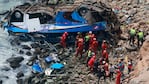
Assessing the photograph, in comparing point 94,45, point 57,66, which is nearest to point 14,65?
point 57,66

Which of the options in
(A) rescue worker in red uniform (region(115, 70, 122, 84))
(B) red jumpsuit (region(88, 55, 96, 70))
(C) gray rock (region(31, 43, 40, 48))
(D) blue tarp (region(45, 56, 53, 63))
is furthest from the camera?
(C) gray rock (region(31, 43, 40, 48))

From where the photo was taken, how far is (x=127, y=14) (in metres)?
25.6

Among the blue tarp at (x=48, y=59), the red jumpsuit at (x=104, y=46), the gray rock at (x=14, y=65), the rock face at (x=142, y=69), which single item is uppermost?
the red jumpsuit at (x=104, y=46)

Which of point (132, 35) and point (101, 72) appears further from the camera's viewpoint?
point (132, 35)

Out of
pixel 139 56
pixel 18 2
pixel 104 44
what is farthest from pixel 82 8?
pixel 18 2

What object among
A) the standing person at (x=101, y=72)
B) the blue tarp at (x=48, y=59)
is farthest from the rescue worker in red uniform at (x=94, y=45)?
the blue tarp at (x=48, y=59)

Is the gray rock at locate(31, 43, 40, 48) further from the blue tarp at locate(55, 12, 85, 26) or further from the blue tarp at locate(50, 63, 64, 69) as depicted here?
the blue tarp at locate(50, 63, 64, 69)

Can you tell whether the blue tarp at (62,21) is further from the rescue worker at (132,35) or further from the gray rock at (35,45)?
the rescue worker at (132,35)

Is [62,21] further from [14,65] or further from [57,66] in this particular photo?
[14,65]

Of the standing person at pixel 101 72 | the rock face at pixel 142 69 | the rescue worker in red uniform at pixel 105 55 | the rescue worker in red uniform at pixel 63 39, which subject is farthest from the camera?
the rescue worker in red uniform at pixel 63 39

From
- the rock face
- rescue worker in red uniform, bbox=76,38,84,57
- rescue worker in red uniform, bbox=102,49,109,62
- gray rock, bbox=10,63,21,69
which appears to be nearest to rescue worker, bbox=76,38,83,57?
rescue worker in red uniform, bbox=76,38,84,57

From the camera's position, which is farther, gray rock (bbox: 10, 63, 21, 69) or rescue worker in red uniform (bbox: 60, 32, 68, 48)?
rescue worker in red uniform (bbox: 60, 32, 68, 48)

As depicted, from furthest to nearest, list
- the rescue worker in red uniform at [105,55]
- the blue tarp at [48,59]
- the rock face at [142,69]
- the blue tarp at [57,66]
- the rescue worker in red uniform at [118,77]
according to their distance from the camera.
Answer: the blue tarp at [48,59] → the blue tarp at [57,66] → the rescue worker in red uniform at [105,55] → the rescue worker in red uniform at [118,77] → the rock face at [142,69]

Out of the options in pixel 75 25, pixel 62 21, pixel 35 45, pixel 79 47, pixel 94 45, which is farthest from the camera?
pixel 35 45
